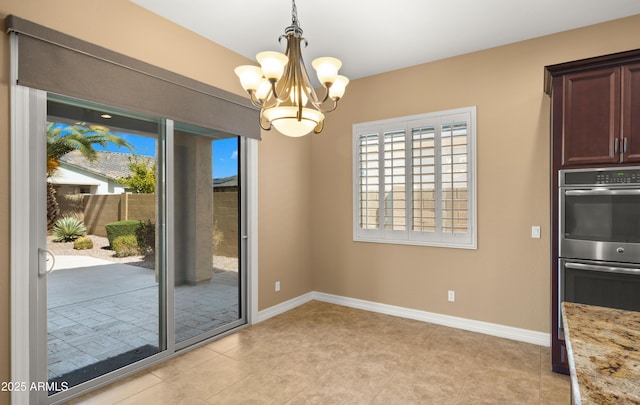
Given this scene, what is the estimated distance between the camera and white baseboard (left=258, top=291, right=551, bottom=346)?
3.34m

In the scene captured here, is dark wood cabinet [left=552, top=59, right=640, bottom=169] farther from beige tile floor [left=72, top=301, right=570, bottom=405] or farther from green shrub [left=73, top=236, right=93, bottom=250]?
green shrub [left=73, top=236, right=93, bottom=250]

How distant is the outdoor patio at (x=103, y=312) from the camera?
240 cm

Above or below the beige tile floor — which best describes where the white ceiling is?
above

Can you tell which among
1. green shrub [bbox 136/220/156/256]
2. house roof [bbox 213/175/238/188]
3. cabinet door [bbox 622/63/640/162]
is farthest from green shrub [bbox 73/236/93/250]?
cabinet door [bbox 622/63/640/162]

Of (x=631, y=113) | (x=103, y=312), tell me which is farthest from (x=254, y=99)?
(x=631, y=113)

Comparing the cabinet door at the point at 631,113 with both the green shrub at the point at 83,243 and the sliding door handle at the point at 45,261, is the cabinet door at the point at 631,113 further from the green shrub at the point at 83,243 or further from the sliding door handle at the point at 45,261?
the sliding door handle at the point at 45,261

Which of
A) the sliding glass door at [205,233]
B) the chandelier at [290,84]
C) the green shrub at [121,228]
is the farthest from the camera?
the sliding glass door at [205,233]

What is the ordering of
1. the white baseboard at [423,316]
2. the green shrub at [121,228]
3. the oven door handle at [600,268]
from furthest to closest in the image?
the white baseboard at [423,316], the green shrub at [121,228], the oven door handle at [600,268]

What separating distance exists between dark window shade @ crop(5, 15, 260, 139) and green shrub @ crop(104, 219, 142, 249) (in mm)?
911

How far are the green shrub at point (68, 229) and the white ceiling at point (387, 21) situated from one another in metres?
1.78

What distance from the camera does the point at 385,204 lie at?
414 centimetres

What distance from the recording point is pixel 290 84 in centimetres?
218

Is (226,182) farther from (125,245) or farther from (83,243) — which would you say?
(83,243)

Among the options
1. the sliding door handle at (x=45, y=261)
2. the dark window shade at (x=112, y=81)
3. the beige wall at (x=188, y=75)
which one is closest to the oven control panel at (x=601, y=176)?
the beige wall at (x=188, y=75)
